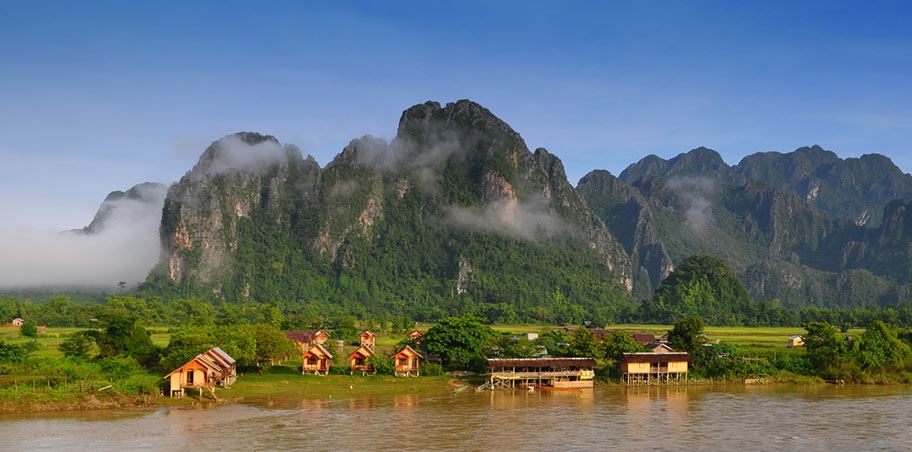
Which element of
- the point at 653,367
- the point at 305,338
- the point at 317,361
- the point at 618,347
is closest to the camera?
the point at 317,361

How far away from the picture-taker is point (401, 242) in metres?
170

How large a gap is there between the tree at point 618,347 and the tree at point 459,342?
946cm

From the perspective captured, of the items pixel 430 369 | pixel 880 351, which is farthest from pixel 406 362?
pixel 880 351

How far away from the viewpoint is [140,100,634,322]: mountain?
501ft

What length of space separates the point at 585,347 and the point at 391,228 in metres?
113

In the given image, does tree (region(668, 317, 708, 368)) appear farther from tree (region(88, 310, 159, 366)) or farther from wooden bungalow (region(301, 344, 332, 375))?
tree (region(88, 310, 159, 366))

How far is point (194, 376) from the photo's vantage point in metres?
45.7

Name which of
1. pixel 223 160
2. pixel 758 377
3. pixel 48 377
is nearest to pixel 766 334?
pixel 758 377

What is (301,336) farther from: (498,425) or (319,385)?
(498,425)

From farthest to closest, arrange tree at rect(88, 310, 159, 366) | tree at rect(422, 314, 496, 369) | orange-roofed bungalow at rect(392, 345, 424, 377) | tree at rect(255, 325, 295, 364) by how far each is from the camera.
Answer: tree at rect(422, 314, 496, 369)
tree at rect(255, 325, 295, 364)
orange-roofed bungalow at rect(392, 345, 424, 377)
tree at rect(88, 310, 159, 366)

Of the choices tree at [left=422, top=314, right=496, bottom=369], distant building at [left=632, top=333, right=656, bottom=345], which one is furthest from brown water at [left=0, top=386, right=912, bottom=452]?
distant building at [left=632, top=333, right=656, bottom=345]

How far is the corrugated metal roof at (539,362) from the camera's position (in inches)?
2169

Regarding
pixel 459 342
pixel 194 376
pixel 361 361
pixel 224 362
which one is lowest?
pixel 361 361

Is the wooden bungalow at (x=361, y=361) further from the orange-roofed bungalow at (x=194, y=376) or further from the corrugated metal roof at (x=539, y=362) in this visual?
the orange-roofed bungalow at (x=194, y=376)
